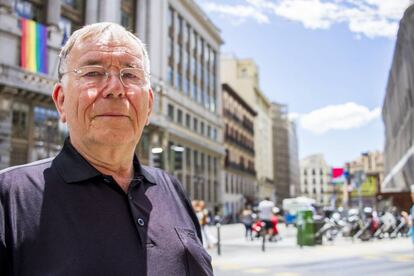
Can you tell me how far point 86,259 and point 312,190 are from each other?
557 ft

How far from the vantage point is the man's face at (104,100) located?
63.3 inches

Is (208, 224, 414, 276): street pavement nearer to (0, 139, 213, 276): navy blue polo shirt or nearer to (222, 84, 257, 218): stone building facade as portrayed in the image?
(0, 139, 213, 276): navy blue polo shirt

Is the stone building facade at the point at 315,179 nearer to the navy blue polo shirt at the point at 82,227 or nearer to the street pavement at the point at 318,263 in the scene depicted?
the street pavement at the point at 318,263

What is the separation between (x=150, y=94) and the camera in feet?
6.03

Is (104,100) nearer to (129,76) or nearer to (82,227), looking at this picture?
(129,76)

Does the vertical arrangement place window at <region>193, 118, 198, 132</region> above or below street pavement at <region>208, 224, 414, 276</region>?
above

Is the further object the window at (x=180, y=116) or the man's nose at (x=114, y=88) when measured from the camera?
the window at (x=180, y=116)

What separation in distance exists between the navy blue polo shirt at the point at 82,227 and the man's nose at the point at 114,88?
0.24 metres

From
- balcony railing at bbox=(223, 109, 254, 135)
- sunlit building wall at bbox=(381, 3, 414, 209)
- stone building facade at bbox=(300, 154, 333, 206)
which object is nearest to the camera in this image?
sunlit building wall at bbox=(381, 3, 414, 209)

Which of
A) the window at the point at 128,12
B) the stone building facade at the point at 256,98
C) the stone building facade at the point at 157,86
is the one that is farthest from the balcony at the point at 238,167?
the window at the point at 128,12

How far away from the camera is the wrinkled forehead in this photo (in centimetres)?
165

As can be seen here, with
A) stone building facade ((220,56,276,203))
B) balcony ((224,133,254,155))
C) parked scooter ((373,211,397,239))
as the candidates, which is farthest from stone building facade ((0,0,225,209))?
stone building facade ((220,56,276,203))

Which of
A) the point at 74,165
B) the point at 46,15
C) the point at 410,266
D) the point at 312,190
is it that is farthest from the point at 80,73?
the point at 312,190

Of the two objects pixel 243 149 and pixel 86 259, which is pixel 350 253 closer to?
pixel 86 259
